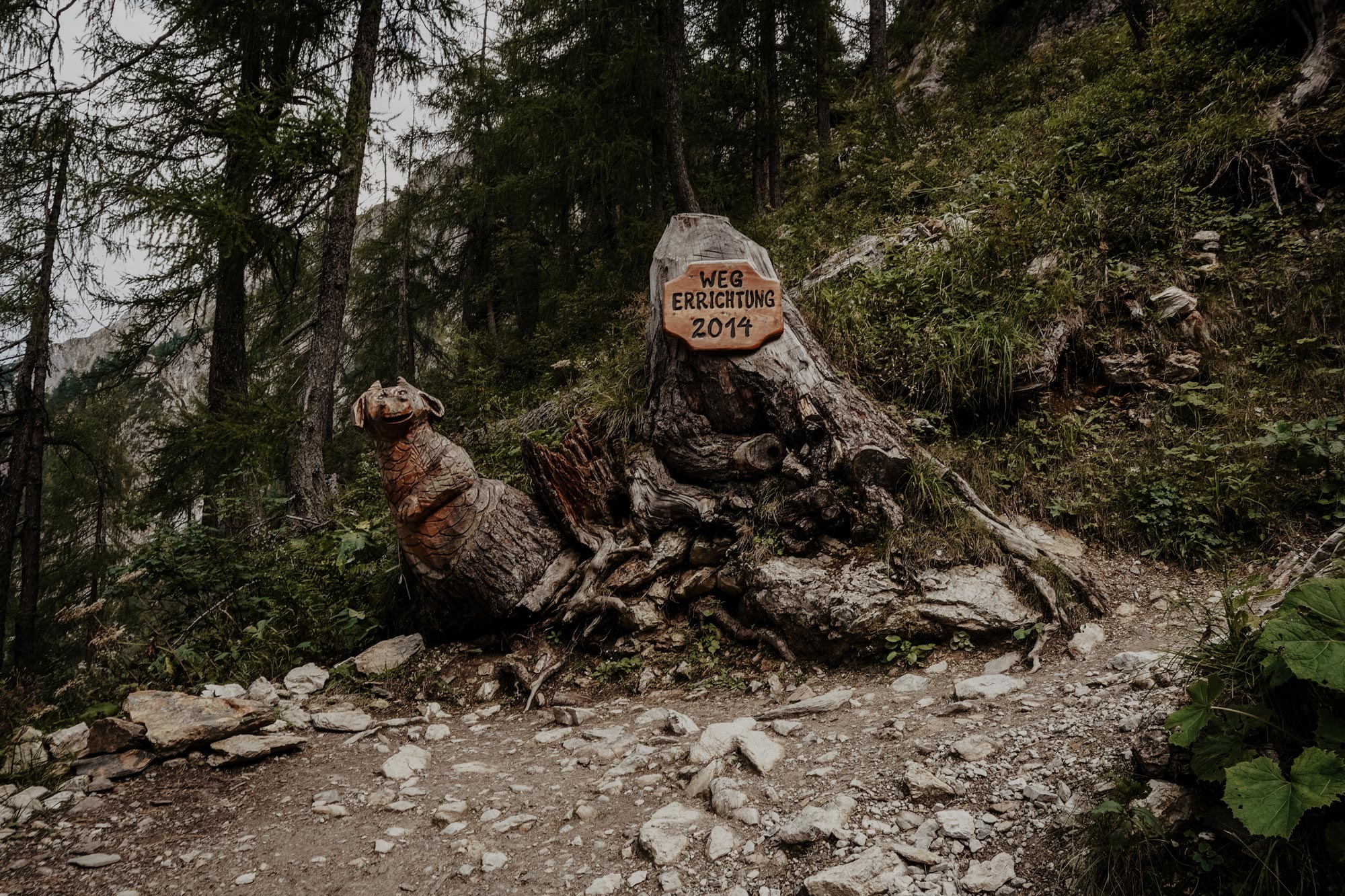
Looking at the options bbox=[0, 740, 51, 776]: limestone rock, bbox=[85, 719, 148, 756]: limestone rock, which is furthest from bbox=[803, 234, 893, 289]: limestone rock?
bbox=[0, 740, 51, 776]: limestone rock

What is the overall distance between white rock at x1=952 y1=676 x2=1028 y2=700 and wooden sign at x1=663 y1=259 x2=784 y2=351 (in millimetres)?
2644

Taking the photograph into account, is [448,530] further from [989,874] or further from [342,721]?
[989,874]

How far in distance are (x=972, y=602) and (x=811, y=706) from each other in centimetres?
122

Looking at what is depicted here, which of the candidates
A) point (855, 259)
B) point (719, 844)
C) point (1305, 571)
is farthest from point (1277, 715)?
point (855, 259)

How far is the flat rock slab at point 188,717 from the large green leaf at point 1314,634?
4804mm

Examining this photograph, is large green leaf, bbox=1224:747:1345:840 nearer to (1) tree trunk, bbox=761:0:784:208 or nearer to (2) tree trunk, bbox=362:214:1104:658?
(2) tree trunk, bbox=362:214:1104:658

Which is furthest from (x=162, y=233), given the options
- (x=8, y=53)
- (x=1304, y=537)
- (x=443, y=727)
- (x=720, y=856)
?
(x=1304, y=537)

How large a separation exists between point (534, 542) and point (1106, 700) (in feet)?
12.4

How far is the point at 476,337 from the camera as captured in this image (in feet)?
39.8

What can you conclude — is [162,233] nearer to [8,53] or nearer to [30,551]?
[8,53]

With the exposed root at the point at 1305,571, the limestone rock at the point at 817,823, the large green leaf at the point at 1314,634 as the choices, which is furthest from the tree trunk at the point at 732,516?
the large green leaf at the point at 1314,634

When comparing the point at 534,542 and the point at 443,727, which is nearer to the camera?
the point at 443,727

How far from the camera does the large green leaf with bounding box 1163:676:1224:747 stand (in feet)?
5.95

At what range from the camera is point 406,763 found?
3650 millimetres
